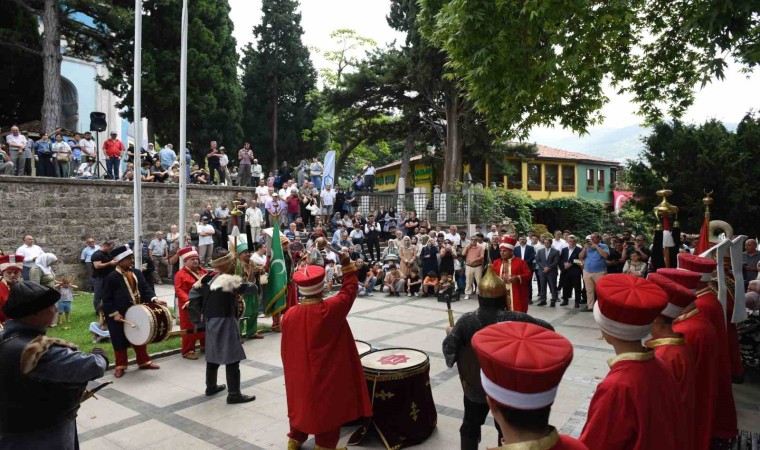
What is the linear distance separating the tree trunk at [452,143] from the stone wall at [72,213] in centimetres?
1382

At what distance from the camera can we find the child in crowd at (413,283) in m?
17.0

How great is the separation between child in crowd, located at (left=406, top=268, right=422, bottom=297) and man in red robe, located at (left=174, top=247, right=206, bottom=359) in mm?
8409

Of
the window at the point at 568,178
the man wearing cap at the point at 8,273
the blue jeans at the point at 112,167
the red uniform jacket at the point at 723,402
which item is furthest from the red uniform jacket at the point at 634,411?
the window at the point at 568,178

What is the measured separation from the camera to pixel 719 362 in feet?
14.2

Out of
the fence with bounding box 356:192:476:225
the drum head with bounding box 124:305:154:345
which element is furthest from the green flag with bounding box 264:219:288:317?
the fence with bounding box 356:192:476:225

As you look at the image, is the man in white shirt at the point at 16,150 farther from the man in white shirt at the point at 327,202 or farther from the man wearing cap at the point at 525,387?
the man wearing cap at the point at 525,387

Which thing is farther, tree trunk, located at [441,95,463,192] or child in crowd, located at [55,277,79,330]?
tree trunk, located at [441,95,463,192]

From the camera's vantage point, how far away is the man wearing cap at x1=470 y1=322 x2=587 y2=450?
1.91 m

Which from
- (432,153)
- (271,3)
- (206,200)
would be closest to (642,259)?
(206,200)

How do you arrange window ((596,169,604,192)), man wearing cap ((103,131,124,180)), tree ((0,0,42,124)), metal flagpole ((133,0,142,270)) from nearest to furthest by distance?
metal flagpole ((133,0,142,270)) < man wearing cap ((103,131,124,180)) < tree ((0,0,42,124)) < window ((596,169,604,192))

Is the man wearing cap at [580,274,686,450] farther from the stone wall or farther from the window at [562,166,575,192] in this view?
the window at [562,166,575,192]

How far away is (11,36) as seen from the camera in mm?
22531

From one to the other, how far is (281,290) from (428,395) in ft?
17.2

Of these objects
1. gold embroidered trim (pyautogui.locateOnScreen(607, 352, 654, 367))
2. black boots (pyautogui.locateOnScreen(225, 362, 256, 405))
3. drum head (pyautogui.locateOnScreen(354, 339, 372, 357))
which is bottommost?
black boots (pyautogui.locateOnScreen(225, 362, 256, 405))
